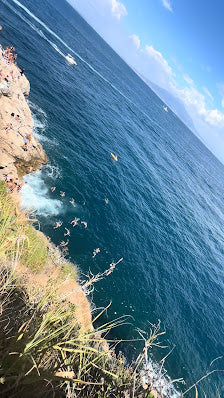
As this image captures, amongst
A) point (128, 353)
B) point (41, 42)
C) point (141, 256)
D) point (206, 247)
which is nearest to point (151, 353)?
point (128, 353)

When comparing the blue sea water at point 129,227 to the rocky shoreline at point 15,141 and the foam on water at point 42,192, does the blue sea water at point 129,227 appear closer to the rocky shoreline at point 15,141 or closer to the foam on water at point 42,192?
the foam on water at point 42,192

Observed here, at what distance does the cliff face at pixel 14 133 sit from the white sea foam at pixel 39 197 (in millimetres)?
1431

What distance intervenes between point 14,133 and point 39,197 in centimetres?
858

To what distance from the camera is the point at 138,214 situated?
144ft

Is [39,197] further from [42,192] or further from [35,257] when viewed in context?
[35,257]

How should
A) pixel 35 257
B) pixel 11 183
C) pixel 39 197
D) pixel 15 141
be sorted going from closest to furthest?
pixel 35 257, pixel 11 183, pixel 39 197, pixel 15 141

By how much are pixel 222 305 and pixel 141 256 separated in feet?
61.6

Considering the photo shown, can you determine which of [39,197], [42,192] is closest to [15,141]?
[42,192]

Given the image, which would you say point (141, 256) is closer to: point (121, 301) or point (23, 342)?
point (121, 301)

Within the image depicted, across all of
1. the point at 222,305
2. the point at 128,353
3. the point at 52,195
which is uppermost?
the point at 222,305

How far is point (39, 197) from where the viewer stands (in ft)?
94.4

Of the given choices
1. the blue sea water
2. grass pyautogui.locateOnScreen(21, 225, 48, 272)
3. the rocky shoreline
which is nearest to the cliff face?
the rocky shoreline

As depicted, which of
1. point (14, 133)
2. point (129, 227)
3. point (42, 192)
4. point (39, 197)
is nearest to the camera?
point (39, 197)

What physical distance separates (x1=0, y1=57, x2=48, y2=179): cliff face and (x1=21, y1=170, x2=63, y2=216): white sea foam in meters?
1.43
